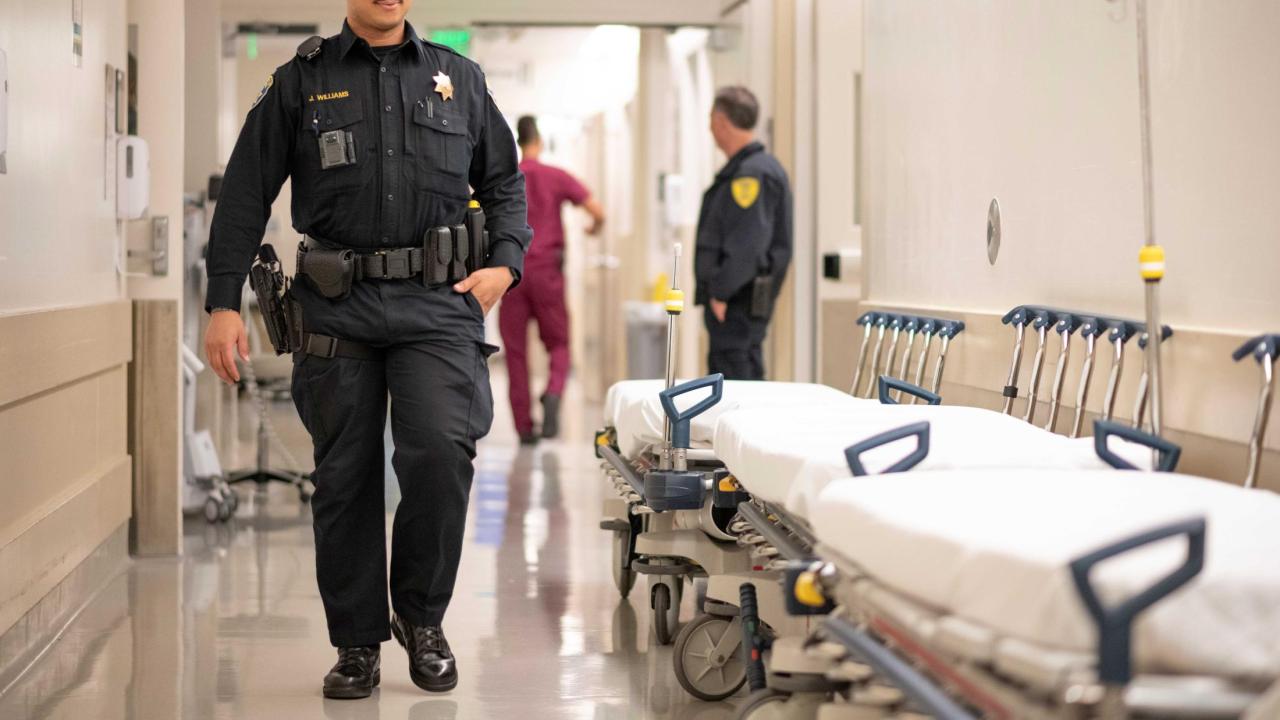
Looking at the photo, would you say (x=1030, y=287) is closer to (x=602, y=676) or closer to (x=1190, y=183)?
(x=1190, y=183)

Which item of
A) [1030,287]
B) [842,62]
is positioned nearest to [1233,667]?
[1030,287]

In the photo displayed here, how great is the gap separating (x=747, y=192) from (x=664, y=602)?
102 inches

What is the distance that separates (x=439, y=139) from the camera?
316 centimetres

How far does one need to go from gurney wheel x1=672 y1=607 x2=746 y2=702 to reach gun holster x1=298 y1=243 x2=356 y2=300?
3.32 feet

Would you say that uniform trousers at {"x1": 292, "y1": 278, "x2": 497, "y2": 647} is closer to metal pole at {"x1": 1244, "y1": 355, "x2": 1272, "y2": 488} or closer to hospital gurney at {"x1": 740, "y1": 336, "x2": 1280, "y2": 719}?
hospital gurney at {"x1": 740, "y1": 336, "x2": 1280, "y2": 719}

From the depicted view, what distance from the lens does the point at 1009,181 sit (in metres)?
3.35

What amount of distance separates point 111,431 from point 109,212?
684mm

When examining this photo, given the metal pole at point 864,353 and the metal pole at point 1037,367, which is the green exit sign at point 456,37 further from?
the metal pole at point 1037,367

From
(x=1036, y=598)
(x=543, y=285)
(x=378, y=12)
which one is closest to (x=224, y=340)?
(x=378, y=12)

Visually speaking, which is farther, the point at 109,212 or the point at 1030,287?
the point at 109,212

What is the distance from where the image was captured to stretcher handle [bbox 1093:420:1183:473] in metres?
1.99

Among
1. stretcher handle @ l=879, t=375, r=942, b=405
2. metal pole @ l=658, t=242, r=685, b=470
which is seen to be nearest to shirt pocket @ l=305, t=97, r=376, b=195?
metal pole @ l=658, t=242, r=685, b=470

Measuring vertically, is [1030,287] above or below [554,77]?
below

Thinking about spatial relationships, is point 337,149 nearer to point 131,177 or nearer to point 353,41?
point 353,41
